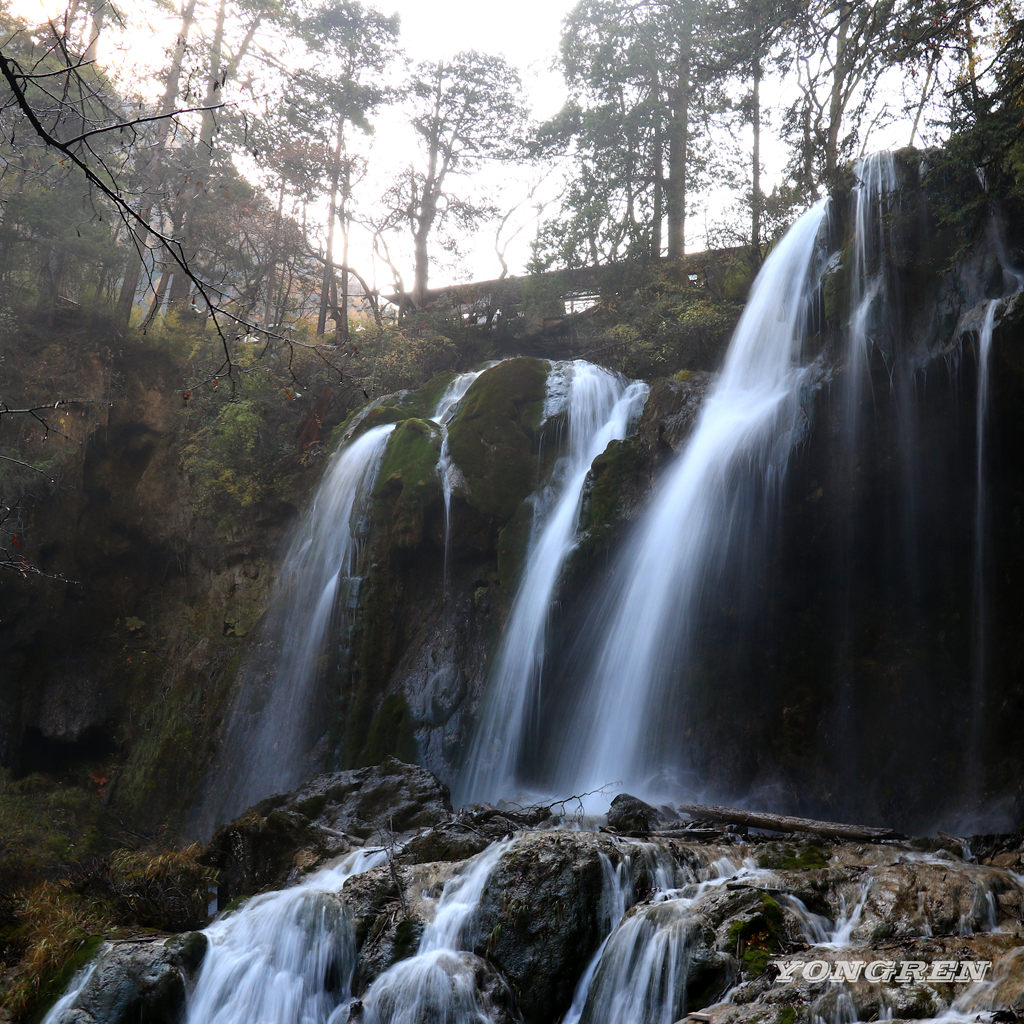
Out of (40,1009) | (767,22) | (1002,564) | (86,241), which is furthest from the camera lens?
(86,241)

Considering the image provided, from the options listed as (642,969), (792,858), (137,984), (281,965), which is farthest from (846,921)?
(137,984)

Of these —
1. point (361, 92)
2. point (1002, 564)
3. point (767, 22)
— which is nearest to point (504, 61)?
point (361, 92)

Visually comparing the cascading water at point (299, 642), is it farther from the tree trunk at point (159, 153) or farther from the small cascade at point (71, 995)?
the tree trunk at point (159, 153)

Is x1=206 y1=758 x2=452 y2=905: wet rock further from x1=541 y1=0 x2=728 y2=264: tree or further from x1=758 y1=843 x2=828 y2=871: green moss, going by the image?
x1=541 y1=0 x2=728 y2=264: tree

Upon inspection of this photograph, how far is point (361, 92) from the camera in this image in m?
22.0

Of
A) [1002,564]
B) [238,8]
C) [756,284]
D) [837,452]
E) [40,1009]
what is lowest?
[40,1009]

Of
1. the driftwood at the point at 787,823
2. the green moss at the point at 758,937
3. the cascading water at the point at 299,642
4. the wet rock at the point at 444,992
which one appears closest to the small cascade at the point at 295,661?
the cascading water at the point at 299,642

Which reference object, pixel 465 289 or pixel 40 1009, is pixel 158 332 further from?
pixel 40 1009

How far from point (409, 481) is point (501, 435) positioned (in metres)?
1.65

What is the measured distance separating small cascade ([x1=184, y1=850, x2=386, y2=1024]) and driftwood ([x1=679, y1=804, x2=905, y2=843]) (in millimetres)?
3281

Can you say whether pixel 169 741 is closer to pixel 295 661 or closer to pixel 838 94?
pixel 295 661

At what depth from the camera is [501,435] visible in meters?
12.3

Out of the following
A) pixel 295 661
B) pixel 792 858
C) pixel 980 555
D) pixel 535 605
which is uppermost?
pixel 980 555

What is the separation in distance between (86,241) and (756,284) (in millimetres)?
13700
